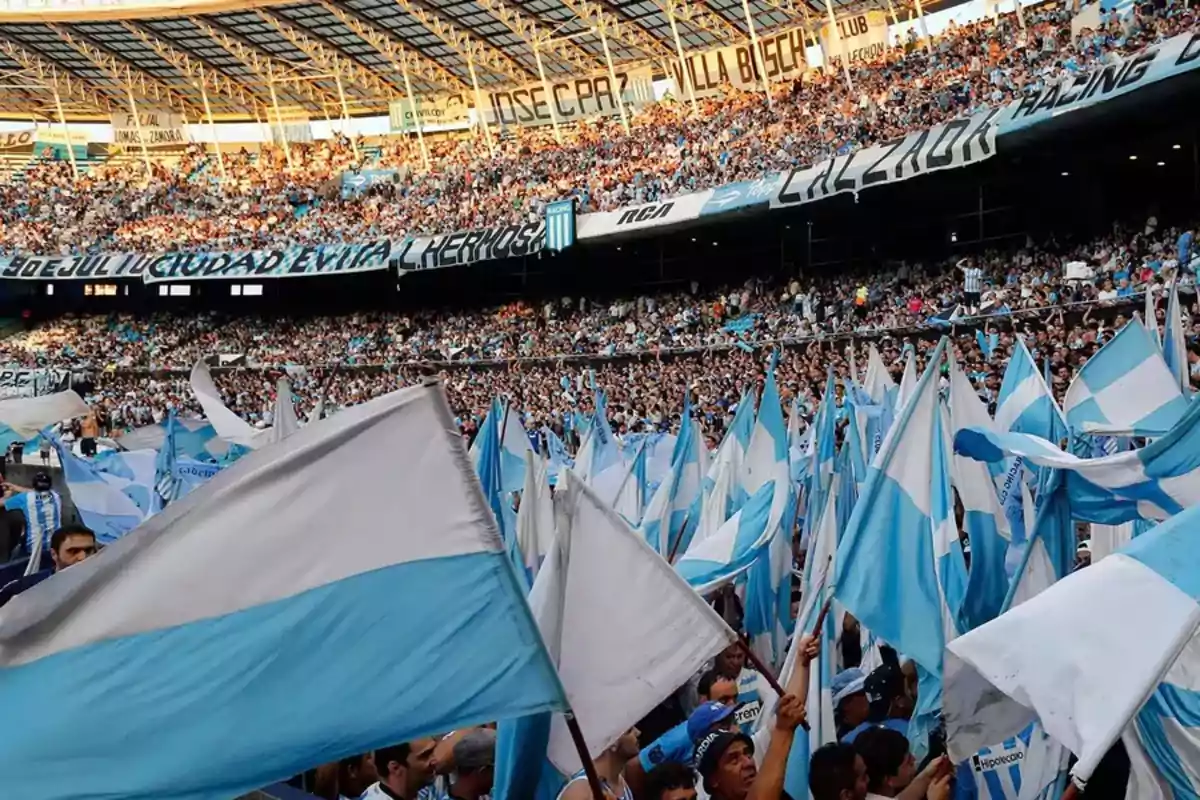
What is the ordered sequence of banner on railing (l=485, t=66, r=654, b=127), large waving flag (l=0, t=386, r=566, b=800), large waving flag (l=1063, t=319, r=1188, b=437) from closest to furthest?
large waving flag (l=0, t=386, r=566, b=800), large waving flag (l=1063, t=319, r=1188, b=437), banner on railing (l=485, t=66, r=654, b=127)

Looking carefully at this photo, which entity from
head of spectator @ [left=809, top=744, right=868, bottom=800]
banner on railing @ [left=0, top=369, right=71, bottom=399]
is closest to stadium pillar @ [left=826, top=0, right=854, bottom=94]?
banner on railing @ [left=0, top=369, right=71, bottom=399]

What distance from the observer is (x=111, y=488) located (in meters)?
12.8

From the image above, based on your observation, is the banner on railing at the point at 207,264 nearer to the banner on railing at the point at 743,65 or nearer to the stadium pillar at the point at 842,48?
the banner on railing at the point at 743,65

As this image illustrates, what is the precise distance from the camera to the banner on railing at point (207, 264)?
38.0 metres

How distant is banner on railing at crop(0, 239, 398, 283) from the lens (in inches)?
1496

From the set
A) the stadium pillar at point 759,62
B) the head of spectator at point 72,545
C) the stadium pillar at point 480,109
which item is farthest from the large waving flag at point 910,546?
the stadium pillar at point 480,109

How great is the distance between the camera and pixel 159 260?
140 ft

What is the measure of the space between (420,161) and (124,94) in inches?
620

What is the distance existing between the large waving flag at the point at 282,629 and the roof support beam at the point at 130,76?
1934 inches

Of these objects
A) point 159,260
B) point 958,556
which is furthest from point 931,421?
point 159,260

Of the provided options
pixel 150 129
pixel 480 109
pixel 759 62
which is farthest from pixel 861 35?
pixel 150 129

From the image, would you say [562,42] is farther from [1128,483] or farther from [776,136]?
[1128,483]

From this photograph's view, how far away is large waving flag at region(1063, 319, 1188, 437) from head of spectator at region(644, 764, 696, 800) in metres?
4.83

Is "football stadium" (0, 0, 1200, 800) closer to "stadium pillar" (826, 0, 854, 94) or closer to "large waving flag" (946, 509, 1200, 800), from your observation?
"large waving flag" (946, 509, 1200, 800)
